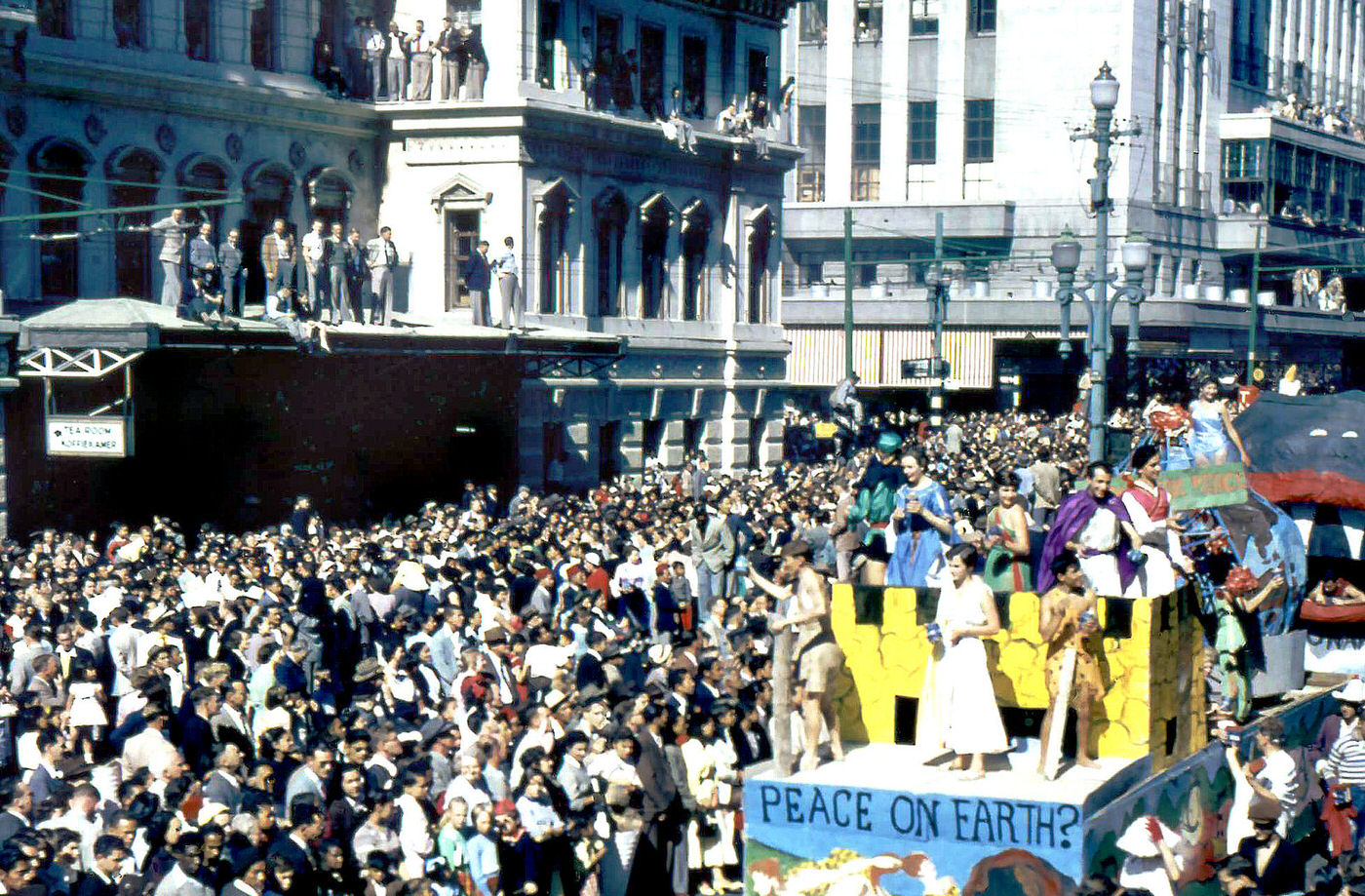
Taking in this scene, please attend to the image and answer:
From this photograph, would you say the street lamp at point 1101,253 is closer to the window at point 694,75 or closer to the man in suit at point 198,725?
the window at point 694,75

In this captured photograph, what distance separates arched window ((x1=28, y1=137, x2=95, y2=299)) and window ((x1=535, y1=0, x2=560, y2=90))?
1036cm

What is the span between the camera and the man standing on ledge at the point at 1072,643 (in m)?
12.9

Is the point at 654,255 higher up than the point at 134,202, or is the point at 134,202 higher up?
the point at 134,202

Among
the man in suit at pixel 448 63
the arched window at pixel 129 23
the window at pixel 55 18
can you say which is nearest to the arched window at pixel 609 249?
the man in suit at pixel 448 63

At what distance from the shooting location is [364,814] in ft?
43.2

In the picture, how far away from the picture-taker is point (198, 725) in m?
15.2

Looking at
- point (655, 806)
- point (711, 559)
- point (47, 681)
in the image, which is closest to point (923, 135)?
point (711, 559)

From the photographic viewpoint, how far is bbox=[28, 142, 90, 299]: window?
33.1 m

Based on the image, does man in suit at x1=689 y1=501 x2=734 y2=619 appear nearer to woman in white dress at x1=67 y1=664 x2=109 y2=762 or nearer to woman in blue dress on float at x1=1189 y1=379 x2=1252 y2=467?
woman in blue dress on float at x1=1189 y1=379 x2=1252 y2=467

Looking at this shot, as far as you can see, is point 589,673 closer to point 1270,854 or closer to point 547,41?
point 1270,854

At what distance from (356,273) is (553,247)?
20.8ft

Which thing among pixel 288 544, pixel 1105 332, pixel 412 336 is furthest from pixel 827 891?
pixel 412 336

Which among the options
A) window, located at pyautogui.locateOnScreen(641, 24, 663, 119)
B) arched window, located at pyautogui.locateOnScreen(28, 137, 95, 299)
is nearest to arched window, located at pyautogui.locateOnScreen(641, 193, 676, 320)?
window, located at pyautogui.locateOnScreen(641, 24, 663, 119)

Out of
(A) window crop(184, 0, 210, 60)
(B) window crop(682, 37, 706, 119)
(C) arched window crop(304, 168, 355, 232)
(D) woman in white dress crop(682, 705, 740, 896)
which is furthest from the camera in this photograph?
(B) window crop(682, 37, 706, 119)
